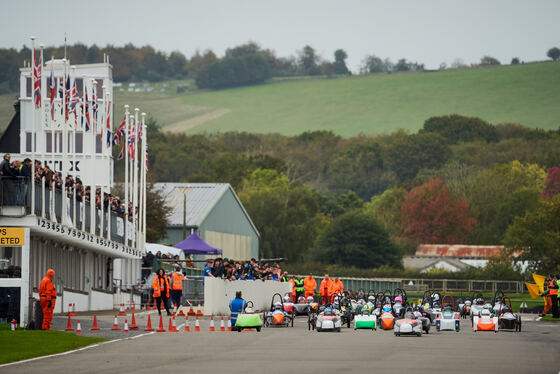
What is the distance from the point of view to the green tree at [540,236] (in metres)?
89.0

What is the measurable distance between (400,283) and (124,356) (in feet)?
229

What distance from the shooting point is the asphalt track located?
21.3 m

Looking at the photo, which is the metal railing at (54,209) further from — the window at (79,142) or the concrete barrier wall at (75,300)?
the window at (79,142)

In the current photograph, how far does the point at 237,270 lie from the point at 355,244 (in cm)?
5812

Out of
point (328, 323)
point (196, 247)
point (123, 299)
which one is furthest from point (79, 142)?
point (328, 323)

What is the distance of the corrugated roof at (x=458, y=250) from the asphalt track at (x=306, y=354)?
305 ft

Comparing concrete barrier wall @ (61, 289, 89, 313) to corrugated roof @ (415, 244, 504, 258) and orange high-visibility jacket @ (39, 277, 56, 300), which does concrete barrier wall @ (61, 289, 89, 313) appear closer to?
orange high-visibility jacket @ (39, 277, 56, 300)

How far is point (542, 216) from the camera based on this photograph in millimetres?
91812

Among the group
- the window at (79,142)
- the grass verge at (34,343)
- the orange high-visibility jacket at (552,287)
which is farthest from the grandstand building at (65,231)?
the orange high-visibility jacket at (552,287)

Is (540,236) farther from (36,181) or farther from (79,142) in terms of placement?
(36,181)

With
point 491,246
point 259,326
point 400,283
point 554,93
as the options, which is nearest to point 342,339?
point 259,326

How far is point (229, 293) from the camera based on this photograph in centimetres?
4725

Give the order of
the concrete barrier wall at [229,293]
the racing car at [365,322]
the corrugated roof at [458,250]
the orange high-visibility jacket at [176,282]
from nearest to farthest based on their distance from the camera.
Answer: the racing car at [365,322] → the orange high-visibility jacket at [176,282] → the concrete barrier wall at [229,293] → the corrugated roof at [458,250]

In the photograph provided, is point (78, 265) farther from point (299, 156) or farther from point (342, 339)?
point (299, 156)
